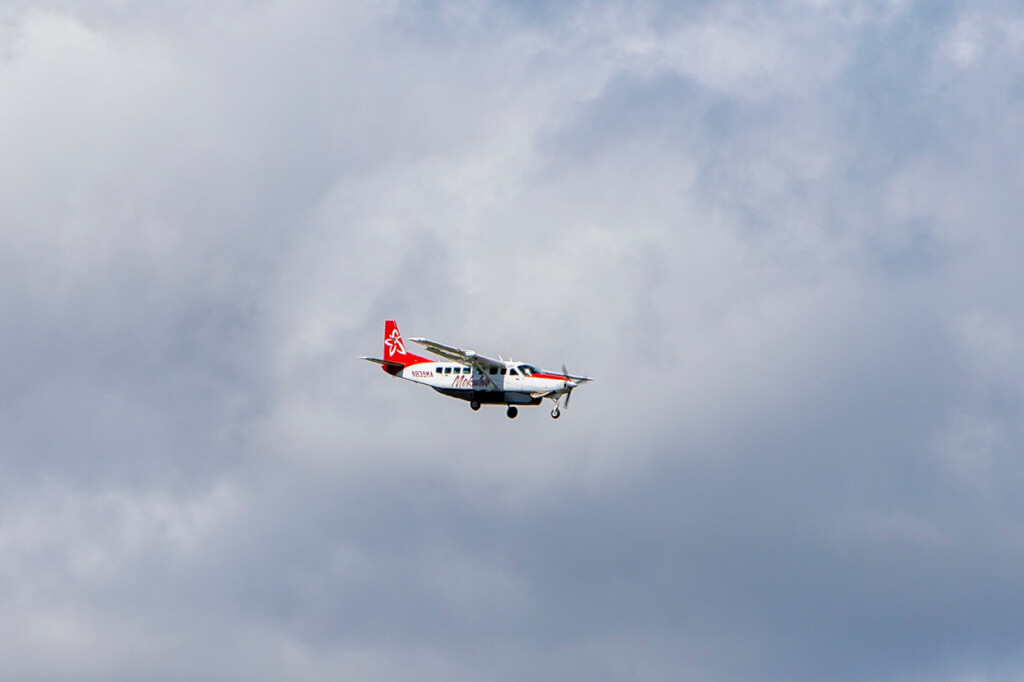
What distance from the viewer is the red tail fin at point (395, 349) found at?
168 meters

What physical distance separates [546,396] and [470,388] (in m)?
8.47

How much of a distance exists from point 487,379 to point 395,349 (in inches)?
638

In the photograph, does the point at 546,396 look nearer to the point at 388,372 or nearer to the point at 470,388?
the point at 470,388

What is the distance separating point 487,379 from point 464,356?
327 centimetres

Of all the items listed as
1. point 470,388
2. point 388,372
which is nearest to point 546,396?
point 470,388

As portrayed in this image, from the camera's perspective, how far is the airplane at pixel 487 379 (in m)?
156

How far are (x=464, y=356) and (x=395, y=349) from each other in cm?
1559

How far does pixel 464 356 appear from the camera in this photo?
520ft

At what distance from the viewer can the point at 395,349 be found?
172 meters

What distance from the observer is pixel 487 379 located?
15950 cm

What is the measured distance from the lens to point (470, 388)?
6344 inches

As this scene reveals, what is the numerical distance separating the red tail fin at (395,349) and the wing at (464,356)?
26.9 feet

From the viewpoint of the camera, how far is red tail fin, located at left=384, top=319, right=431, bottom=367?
168250 mm

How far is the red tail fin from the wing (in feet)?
26.9
